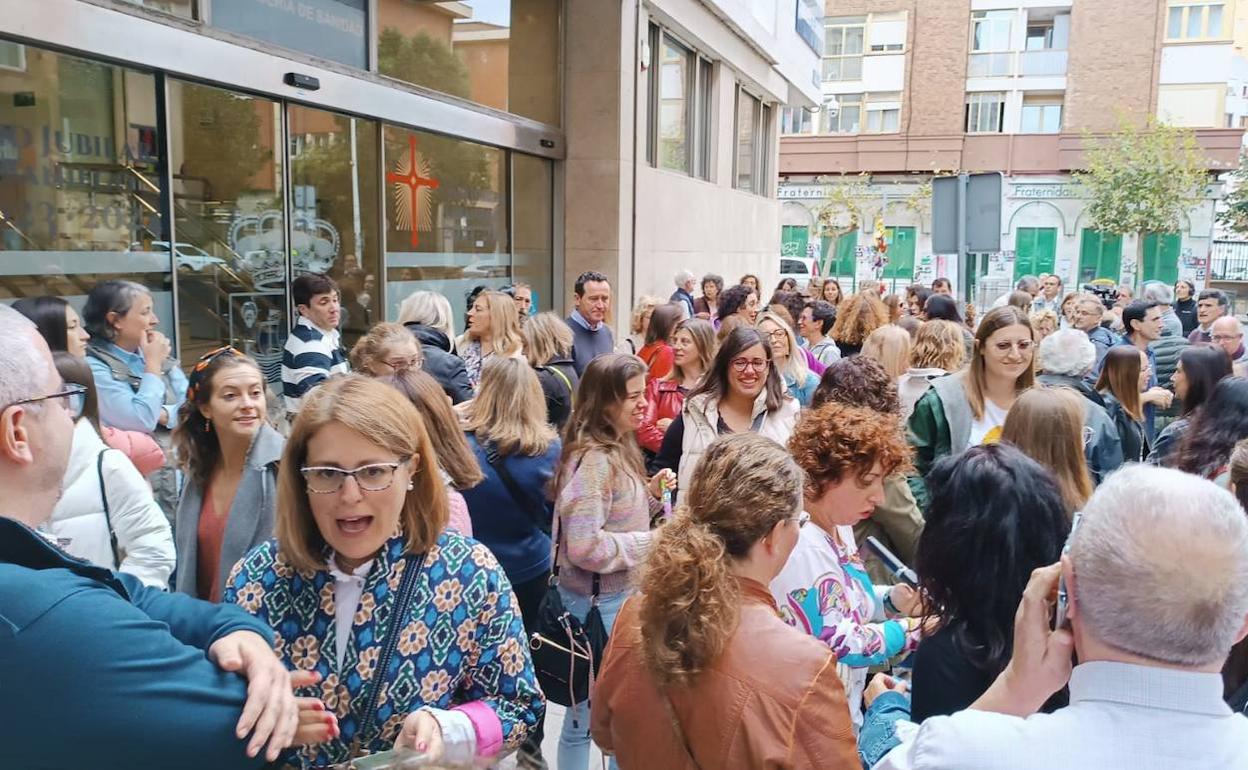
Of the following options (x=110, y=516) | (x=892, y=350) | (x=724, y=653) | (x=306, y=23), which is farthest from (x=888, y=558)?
(x=306, y=23)

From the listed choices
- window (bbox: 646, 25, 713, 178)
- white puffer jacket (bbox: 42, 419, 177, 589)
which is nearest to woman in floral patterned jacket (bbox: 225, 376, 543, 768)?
white puffer jacket (bbox: 42, 419, 177, 589)

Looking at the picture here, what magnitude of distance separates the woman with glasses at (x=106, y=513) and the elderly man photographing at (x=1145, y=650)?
271 cm

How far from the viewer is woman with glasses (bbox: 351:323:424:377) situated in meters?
4.54

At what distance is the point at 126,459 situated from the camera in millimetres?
3221

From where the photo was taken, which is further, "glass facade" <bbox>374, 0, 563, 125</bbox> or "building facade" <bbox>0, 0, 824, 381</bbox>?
"glass facade" <bbox>374, 0, 563, 125</bbox>

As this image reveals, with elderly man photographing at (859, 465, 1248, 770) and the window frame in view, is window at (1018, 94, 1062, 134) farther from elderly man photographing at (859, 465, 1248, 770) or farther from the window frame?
elderly man photographing at (859, 465, 1248, 770)

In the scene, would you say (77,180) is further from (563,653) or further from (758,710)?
(758,710)

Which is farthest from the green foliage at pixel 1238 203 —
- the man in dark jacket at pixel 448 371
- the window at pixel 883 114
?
the man in dark jacket at pixel 448 371

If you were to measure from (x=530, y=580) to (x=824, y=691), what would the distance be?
2166mm

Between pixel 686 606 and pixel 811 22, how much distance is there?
25.0 meters

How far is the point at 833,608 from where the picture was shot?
110 inches

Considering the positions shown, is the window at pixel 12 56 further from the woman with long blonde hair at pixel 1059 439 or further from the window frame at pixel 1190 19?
the window frame at pixel 1190 19

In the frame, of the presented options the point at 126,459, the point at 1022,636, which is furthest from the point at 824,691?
the point at 126,459

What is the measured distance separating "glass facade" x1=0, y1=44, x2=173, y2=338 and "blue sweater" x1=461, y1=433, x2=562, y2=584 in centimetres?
350
